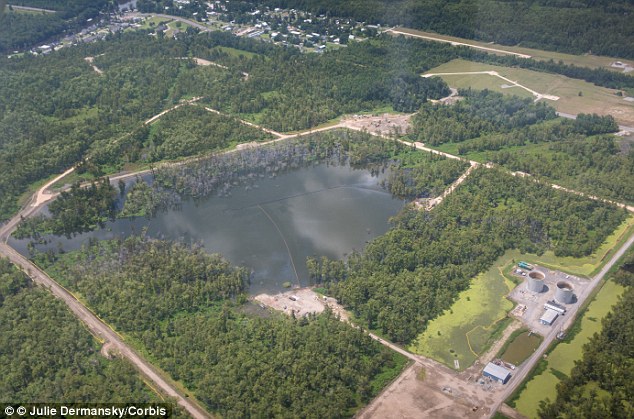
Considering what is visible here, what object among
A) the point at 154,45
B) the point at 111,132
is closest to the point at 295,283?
the point at 111,132

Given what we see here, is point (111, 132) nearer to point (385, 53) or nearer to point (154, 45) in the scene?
point (154, 45)

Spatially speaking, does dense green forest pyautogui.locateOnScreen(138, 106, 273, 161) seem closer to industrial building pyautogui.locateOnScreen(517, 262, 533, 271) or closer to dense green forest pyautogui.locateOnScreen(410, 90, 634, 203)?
dense green forest pyautogui.locateOnScreen(410, 90, 634, 203)

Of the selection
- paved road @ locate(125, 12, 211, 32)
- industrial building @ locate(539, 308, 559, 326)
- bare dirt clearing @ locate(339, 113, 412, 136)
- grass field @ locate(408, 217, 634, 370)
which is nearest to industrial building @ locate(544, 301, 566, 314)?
industrial building @ locate(539, 308, 559, 326)

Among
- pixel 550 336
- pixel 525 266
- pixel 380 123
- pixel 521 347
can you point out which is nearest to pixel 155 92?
pixel 380 123

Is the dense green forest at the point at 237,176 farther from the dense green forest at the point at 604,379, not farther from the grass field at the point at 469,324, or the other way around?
the dense green forest at the point at 604,379

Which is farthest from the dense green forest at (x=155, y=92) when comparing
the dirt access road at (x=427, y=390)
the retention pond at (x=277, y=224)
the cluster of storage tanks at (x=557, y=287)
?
the cluster of storage tanks at (x=557, y=287)
